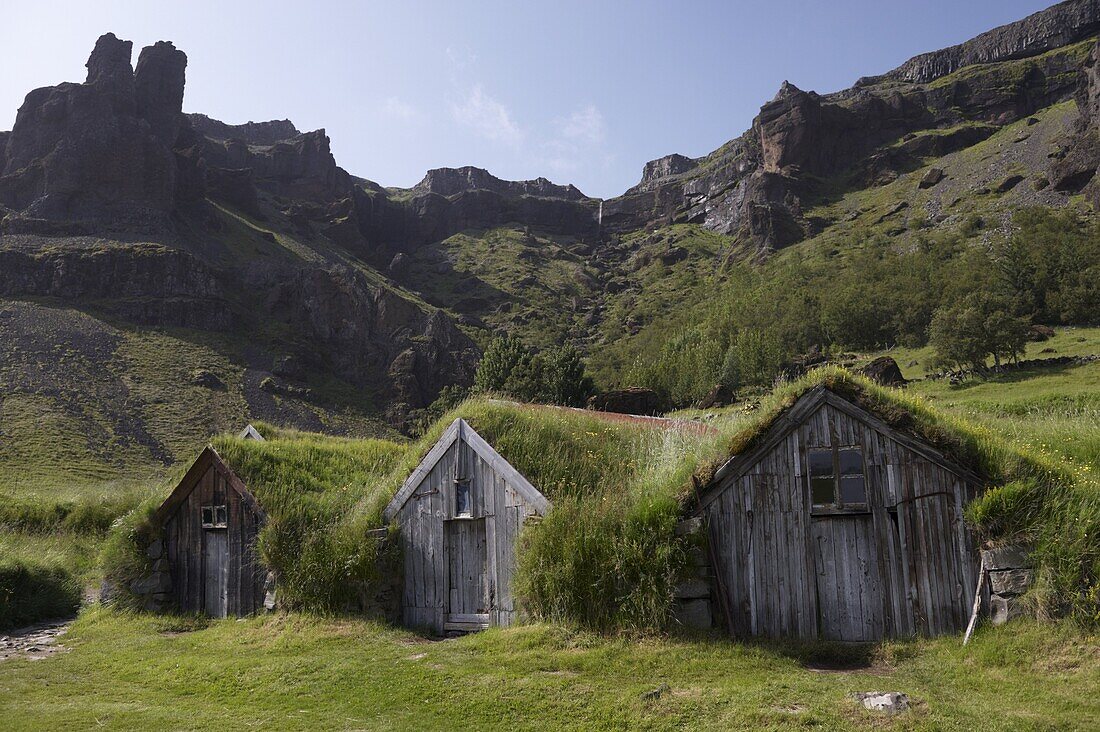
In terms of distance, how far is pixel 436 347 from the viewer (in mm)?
108625

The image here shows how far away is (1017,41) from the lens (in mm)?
168875

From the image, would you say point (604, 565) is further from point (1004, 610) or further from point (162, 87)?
point (162, 87)

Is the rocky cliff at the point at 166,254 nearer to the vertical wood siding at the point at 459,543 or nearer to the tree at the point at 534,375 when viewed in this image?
the tree at the point at 534,375

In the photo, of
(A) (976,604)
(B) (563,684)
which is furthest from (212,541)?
(A) (976,604)

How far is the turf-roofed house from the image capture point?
16.7 metres

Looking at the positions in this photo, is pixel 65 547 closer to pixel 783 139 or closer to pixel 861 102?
pixel 783 139

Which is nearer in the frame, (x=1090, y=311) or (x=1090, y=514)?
(x=1090, y=514)

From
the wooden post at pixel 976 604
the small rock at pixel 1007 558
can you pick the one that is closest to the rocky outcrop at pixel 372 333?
the wooden post at pixel 976 604

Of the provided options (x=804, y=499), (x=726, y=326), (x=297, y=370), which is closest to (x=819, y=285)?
(x=726, y=326)

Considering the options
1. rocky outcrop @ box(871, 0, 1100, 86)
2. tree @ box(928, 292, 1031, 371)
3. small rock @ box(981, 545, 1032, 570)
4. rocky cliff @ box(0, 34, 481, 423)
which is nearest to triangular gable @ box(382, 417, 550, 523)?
small rock @ box(981, 545, 1032, 570)

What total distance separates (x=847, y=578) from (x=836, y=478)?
1.54 m

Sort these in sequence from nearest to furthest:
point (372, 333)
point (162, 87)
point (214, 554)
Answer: point (214, 554)
point (372, 333)
point (162, 87)

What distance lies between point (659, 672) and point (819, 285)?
309ft

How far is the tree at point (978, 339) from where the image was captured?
47781 millimetres
